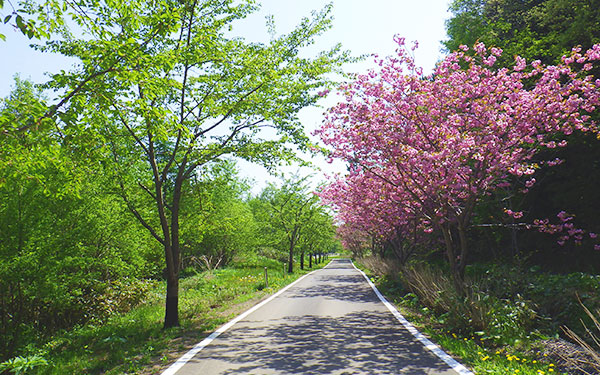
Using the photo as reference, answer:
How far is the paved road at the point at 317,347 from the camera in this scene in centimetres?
561

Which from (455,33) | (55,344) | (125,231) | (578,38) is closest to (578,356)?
(55,344)

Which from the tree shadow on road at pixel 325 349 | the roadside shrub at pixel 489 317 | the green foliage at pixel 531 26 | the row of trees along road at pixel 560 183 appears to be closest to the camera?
the tree shadow on road at pixel 325 349

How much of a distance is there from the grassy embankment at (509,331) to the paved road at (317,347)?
1.77ft

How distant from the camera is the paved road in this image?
5609mm

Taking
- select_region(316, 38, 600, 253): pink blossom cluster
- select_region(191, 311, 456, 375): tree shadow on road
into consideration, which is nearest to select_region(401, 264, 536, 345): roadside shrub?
Result: select_region(191, 311, 456, 375): tree shadow on road

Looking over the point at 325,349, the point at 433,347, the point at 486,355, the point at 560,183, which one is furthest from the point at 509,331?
the point at 560,183

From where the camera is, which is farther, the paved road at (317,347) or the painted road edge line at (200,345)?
the painted road edge line at (200,345)

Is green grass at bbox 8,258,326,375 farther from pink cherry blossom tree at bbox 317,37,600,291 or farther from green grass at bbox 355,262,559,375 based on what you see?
pink cherry blossom tree at bbox 317,37,600,291

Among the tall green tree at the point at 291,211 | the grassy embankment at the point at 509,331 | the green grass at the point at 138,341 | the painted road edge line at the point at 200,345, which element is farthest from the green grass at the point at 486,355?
the tall green tree at the point at 291,211

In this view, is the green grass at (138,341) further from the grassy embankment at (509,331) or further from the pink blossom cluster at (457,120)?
the pink blossom cluster at (457,120)

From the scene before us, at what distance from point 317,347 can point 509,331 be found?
11.3 ft

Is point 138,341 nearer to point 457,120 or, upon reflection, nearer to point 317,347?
point 317,347

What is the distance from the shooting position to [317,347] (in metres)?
6.88

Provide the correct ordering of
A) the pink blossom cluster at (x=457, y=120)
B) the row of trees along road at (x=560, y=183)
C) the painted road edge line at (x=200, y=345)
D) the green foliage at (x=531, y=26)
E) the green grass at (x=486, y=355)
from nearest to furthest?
the green grass at (x=486, y=355) < the painted road edge line at (x=200, y=345) < the pink blossom cluster at (x=457, y=120) < the row of trees along road at (x=560, y=183) < the green foliage at (x=531, y=26)
